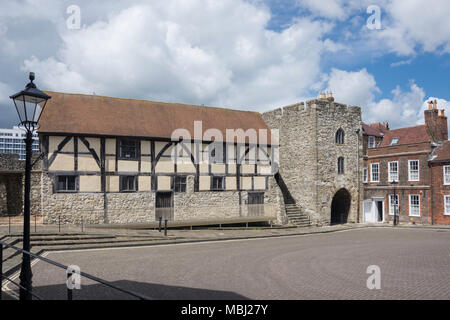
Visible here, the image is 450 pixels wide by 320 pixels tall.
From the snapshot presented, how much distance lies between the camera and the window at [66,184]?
61.6 ft

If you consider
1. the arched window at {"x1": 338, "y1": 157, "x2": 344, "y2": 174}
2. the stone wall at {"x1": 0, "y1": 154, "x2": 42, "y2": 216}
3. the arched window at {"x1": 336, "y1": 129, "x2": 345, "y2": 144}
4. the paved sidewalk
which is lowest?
the paved sidewalk

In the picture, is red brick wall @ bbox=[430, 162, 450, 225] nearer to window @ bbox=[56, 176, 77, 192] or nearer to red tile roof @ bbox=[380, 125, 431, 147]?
red tile roof @ bbox=[380, 125, 431, 147]

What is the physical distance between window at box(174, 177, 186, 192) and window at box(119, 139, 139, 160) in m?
2.86

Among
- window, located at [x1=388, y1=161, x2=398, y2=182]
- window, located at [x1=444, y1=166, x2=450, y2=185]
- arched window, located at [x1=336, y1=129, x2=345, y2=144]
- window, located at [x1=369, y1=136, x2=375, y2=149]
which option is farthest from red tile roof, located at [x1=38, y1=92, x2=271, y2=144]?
window, located at [x1=444, y1=166, x2=450, y2=185]

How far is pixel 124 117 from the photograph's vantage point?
21578 mm

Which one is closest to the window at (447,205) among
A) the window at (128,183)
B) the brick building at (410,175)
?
the brick building at (410,175)

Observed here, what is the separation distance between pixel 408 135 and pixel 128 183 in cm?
2453

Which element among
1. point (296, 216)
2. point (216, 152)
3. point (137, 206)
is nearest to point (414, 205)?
point (296, 216)

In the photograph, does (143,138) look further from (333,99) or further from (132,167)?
(333,99)

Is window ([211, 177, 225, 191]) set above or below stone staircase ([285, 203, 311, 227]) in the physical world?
above

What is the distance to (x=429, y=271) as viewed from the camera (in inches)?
421

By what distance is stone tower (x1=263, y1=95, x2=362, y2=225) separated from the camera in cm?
2559

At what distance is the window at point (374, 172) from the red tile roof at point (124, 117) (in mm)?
10140

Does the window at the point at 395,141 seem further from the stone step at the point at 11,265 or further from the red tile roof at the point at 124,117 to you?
the stone step at the point at 11,265
